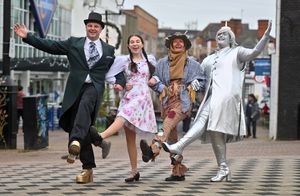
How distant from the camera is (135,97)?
28.4ft

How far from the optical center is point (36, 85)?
1604 inches

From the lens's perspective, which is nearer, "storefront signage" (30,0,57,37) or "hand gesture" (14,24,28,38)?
"hand gesture" (14,24,28,38)

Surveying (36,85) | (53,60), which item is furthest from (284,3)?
(36,85)

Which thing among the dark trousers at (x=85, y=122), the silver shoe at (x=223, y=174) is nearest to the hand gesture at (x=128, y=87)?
the dark trousers at (x=85, y=122)

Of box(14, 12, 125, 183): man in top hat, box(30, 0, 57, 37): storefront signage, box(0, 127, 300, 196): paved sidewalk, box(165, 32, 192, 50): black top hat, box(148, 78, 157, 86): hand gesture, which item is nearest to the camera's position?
box(0, 127, 300, 196): paved sidewalk

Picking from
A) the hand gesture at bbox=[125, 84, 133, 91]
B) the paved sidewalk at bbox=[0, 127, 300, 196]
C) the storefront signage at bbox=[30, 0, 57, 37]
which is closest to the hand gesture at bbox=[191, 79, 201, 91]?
the hand gesture at bbox=[125, 84, 133, 91]

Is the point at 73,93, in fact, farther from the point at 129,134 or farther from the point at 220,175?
the point at 220,175

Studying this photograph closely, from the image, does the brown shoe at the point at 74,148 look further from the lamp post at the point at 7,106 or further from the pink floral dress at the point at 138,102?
the lamp post at the point at 7,106

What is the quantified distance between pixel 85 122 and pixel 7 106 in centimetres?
792

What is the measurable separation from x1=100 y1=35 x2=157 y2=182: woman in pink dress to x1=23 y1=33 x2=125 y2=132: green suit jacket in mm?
158

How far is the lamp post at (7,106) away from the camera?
15.7 meters

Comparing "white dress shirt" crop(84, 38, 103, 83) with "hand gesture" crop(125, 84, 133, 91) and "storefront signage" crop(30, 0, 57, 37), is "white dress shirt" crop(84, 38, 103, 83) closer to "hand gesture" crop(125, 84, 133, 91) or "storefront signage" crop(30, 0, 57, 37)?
"hand gesture" crop(125, 84, 133, 91)

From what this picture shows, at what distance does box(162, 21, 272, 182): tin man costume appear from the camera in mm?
8492

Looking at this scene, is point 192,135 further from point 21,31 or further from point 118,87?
point 21,31
